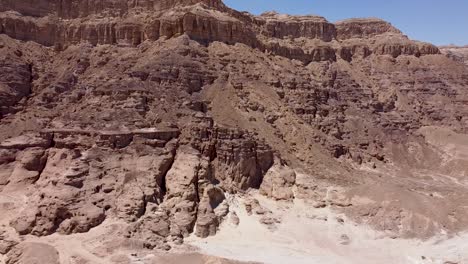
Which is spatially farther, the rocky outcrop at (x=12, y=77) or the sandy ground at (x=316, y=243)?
the rocky outcrop at (x=12, y=77)

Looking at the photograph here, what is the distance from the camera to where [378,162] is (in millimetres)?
61344

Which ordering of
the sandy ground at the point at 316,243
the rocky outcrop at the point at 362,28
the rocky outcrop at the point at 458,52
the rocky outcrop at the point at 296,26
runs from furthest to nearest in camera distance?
the rocky outcrop at the point at 458,52 < the rocky outcrop at the point at 362,28 < the rocky outcrop at the point at 296,26 < the sandy ground at the point at 316,243

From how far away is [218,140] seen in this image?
162 ft

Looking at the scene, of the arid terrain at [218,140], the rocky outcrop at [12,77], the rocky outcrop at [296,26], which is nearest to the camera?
the arid terrain at [218,140]

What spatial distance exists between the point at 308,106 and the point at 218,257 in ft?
107

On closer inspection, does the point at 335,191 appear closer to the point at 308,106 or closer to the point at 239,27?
the point at 308,106

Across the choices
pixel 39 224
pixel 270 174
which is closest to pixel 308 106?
pixel 270 174

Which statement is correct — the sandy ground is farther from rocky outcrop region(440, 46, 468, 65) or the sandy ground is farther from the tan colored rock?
rocky outcrop region(440, 46, 468, 65)

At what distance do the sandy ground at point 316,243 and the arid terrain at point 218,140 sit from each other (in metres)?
0.19

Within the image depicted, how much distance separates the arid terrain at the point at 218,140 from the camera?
129 ft

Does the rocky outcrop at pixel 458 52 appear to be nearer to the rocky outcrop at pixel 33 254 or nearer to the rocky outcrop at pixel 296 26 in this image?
the rocky outcrop at pixel 296 26

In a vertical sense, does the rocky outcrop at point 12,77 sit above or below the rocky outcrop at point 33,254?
above

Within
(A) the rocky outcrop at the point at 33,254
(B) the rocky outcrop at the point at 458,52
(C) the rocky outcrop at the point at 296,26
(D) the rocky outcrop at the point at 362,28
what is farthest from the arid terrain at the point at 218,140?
(B) the rocky outcrop at the point at 458,52

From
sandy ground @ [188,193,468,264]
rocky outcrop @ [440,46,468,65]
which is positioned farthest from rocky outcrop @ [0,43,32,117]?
rocky outcrop @ [440,46,468,65]
